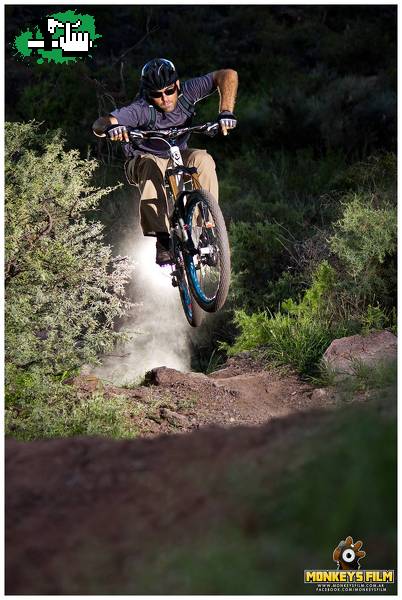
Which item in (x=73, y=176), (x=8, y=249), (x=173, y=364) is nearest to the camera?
(x=8, y=249)

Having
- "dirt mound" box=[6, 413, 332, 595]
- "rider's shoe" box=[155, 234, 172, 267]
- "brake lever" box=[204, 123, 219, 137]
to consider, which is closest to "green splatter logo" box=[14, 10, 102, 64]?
"brake lever" box=[204, 123, 219, 137]

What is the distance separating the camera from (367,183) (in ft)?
43.5

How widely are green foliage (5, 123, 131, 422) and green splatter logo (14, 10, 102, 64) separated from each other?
1.00 metres

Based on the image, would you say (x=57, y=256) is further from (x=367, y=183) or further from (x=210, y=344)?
(x=367, y=183)

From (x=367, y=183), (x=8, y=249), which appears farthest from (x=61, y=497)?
(x=367, y=183)

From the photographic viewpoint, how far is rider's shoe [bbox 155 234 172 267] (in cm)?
779

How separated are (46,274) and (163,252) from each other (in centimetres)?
99

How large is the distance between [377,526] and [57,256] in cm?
518

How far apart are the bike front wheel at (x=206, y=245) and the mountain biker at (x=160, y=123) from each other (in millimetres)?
367

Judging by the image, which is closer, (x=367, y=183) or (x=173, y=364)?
(x=173, y=364)

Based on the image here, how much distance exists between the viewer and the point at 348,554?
148 inches

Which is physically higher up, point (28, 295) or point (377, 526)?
point (28, 295)

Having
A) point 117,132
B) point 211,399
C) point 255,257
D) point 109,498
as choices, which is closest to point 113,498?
point 109,498

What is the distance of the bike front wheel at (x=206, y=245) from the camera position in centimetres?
671
